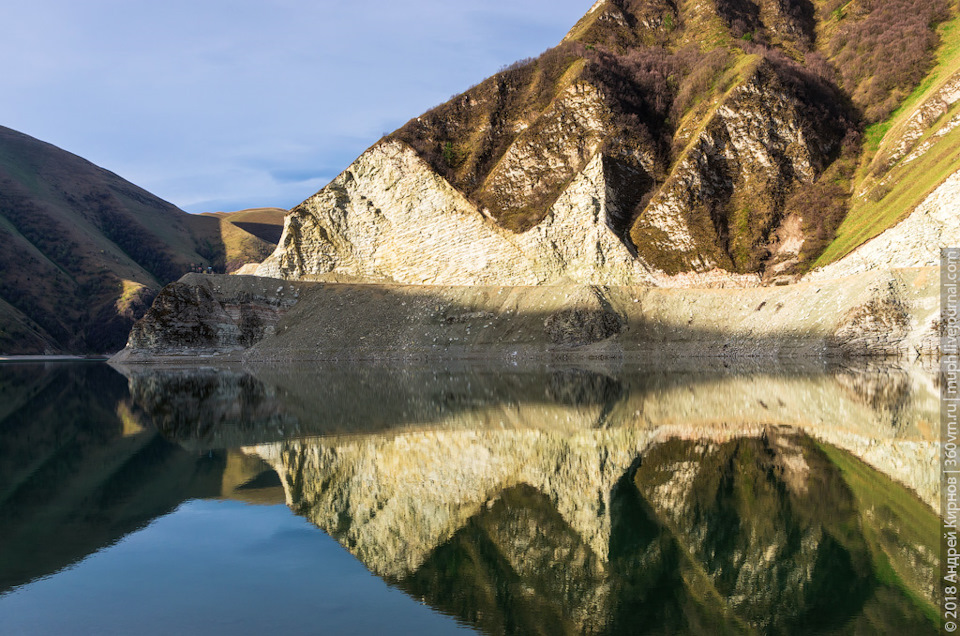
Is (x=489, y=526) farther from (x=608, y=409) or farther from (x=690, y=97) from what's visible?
(x=690, y=97)

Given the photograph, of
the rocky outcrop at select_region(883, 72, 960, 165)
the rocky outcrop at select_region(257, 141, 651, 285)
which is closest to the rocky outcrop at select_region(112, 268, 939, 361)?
the rocky outcrop at select_region(257, 141, 651, 285)

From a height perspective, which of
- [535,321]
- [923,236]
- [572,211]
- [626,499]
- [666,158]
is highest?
[666,158]

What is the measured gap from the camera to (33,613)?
27.1 ft

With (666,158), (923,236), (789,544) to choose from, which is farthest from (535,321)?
(789,544)

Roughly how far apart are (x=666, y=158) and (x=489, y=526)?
7984 cm

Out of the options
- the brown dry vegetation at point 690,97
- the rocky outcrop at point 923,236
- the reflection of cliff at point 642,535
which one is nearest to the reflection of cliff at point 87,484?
the reflection of cliff at point 642,535

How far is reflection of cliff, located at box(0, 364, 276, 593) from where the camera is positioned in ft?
36.5

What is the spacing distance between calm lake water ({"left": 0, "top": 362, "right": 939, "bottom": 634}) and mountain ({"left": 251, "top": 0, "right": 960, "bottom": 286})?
171 feet

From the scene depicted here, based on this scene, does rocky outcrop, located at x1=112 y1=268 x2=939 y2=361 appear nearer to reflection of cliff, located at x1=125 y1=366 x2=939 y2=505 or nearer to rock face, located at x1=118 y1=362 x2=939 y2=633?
reflection of cliff, located at x1=125 y1=366 x2=939 y2=505

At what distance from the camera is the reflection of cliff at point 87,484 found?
11.1 m

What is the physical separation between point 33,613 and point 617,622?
7.33 m

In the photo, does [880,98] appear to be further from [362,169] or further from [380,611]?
[380,611]

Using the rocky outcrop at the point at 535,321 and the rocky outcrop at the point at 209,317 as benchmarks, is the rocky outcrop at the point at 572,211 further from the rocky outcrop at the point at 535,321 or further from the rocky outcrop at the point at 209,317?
the rocky outcrop at the point at 209,317

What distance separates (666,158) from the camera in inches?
3278
